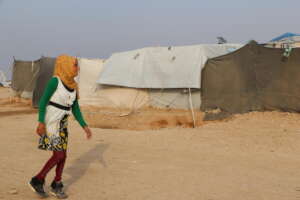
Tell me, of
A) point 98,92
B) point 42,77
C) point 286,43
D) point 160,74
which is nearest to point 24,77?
point 42,77

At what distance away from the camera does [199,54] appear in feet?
42.3

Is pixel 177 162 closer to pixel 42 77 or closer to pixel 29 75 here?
pixel 42 77

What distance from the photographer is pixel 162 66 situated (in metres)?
13.7

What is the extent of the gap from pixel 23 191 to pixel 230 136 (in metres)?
5.38

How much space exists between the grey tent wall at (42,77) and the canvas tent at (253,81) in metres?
8.62

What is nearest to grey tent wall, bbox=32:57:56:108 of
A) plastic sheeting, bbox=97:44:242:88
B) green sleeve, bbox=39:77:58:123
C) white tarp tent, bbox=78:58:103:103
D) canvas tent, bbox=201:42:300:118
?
white tarp tent, bbox=78:58:103:103

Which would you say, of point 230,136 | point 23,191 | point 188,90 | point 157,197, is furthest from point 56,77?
point 188,90

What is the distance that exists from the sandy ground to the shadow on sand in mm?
13

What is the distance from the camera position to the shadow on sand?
17.3 feet

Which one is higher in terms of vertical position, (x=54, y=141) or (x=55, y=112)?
(x=55, y=112)

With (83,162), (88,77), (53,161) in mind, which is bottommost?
(88,77)

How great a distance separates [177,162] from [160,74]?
757cm

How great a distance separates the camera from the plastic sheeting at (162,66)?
12719mm

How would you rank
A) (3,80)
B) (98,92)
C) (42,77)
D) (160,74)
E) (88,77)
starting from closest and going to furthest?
(160,74)
(98,92)
(88,77)
(42,77)
(3,80)
